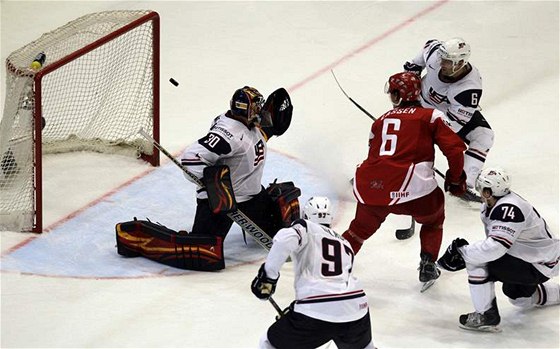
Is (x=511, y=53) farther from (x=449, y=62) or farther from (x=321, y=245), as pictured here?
(x=321, y=245)

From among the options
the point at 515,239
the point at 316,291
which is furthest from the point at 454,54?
the point at 316,291

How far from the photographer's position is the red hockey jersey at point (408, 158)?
6.02 metres

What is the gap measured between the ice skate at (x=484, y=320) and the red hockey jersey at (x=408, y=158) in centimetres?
60

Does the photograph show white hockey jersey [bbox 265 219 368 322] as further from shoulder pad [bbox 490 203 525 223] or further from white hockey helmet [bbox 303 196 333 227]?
shoulder pad [bbox 490 203 525 223]

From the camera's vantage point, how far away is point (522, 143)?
320 inches

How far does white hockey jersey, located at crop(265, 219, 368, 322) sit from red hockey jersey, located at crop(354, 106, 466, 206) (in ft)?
3.29

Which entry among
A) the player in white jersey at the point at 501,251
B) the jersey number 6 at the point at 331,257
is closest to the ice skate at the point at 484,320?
the player in white jersey at the point at 501,251

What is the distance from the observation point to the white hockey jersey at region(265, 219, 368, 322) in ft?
16.4

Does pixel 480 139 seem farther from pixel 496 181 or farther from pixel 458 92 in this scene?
pixel 496 181

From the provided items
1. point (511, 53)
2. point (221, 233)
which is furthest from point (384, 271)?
point (511, 53)

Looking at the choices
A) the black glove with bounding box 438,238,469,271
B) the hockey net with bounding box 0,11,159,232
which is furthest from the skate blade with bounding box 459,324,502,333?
the hockey net with bounding box 0,11,159,232

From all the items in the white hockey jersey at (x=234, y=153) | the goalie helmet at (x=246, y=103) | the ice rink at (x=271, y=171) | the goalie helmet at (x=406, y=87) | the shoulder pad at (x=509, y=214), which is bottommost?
the ice rink at (x=271, y=171)

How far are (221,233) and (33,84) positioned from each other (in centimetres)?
115

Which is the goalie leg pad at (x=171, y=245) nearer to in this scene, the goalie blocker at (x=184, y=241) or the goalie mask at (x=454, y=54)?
the goalie blocker at (x=184, y=241)
